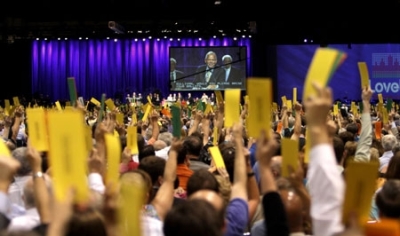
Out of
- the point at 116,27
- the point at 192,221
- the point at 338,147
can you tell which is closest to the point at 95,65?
the point at 116,27

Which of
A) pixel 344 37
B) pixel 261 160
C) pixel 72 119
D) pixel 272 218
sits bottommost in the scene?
pixel 272 218

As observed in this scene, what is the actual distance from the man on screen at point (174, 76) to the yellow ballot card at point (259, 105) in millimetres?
22262

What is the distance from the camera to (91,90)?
89.9 feet

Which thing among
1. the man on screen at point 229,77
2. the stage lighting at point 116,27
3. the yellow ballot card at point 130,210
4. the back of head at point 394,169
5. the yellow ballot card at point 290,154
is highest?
the stage lighting at point 116,27

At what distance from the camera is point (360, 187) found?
85.0 inches

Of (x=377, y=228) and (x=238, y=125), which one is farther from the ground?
(x=238, y=125)

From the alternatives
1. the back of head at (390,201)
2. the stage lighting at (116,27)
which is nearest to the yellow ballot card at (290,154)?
the back of head at (390,201)

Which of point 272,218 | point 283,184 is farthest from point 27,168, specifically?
point 272,218

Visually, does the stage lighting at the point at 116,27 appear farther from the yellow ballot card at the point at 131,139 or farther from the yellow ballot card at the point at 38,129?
the yellow ballot card at the point at 38,129

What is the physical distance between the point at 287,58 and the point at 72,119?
2229 centimetres

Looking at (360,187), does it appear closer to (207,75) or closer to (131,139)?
(131,139)

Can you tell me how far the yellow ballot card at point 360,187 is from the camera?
211 cm

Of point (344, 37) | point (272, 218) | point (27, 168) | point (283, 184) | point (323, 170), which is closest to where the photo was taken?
point (323, 170)

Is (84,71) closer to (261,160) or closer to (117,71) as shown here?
(117,71)
